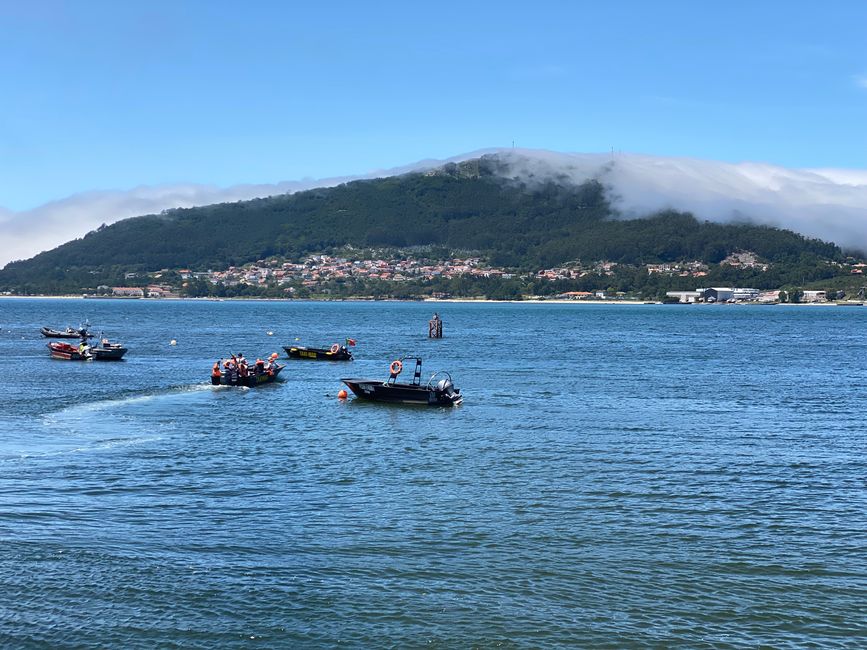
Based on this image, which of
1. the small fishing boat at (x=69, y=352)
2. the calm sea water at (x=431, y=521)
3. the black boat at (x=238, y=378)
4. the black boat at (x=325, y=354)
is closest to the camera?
the calm sea water at (x=431, y=521)

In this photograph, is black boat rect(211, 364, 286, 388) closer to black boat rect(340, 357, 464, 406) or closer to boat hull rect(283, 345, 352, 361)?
black boat rect(340, 357, 464, 406)

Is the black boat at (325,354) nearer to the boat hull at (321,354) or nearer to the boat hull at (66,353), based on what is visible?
the boat hull at (321,354)

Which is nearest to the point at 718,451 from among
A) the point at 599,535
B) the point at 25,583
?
the point at 599,535

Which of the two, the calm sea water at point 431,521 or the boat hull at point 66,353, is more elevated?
the boat hull at point 66,353

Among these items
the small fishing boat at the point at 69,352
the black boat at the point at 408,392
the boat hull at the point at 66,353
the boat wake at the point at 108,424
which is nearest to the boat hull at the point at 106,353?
the small fishing boat at the point at 69,352

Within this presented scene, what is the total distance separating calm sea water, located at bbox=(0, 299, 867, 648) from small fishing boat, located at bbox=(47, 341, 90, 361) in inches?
1017

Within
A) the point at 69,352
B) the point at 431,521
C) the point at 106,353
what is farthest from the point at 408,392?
the point at 69,352

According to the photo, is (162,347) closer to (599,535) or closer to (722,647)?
(599,535)

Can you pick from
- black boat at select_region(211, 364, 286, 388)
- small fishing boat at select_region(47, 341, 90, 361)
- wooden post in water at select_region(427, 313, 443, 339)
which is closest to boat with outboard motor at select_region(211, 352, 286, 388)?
black boat at select_region(211, 364, 286, 388)

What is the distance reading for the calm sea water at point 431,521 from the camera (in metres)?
19.4

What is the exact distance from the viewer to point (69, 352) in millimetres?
82375

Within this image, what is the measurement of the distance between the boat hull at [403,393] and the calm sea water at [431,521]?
1092 mm

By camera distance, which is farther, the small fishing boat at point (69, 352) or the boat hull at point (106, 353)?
→ the small fishing boat at point (69, 352)

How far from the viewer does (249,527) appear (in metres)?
25.4
